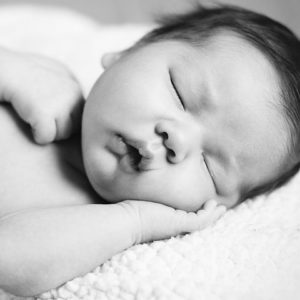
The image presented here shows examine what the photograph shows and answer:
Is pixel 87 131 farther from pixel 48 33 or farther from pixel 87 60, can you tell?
pixel 48 33

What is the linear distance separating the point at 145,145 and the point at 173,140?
2.2 inches

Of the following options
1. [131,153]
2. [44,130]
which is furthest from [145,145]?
[44,130]

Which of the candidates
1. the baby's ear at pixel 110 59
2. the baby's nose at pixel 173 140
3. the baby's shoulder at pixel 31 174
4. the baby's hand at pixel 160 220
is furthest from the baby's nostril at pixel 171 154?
the baby's ear at pixel 110 59

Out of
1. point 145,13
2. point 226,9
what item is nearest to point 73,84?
point 226,9

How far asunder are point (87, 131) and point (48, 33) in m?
1.00

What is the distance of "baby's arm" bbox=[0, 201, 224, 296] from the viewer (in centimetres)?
85

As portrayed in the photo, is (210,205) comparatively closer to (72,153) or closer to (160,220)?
(160,220)

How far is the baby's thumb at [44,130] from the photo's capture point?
108 cm

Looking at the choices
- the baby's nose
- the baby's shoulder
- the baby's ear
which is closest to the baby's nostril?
the baby's nose

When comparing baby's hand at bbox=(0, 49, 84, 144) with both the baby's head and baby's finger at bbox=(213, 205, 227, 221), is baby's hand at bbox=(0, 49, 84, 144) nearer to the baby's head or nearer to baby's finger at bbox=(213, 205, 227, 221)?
the baby's head

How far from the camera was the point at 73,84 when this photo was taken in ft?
4.02

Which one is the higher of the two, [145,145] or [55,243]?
[145,145]

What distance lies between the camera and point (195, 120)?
1.02 meters

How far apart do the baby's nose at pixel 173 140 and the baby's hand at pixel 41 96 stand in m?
0.29
